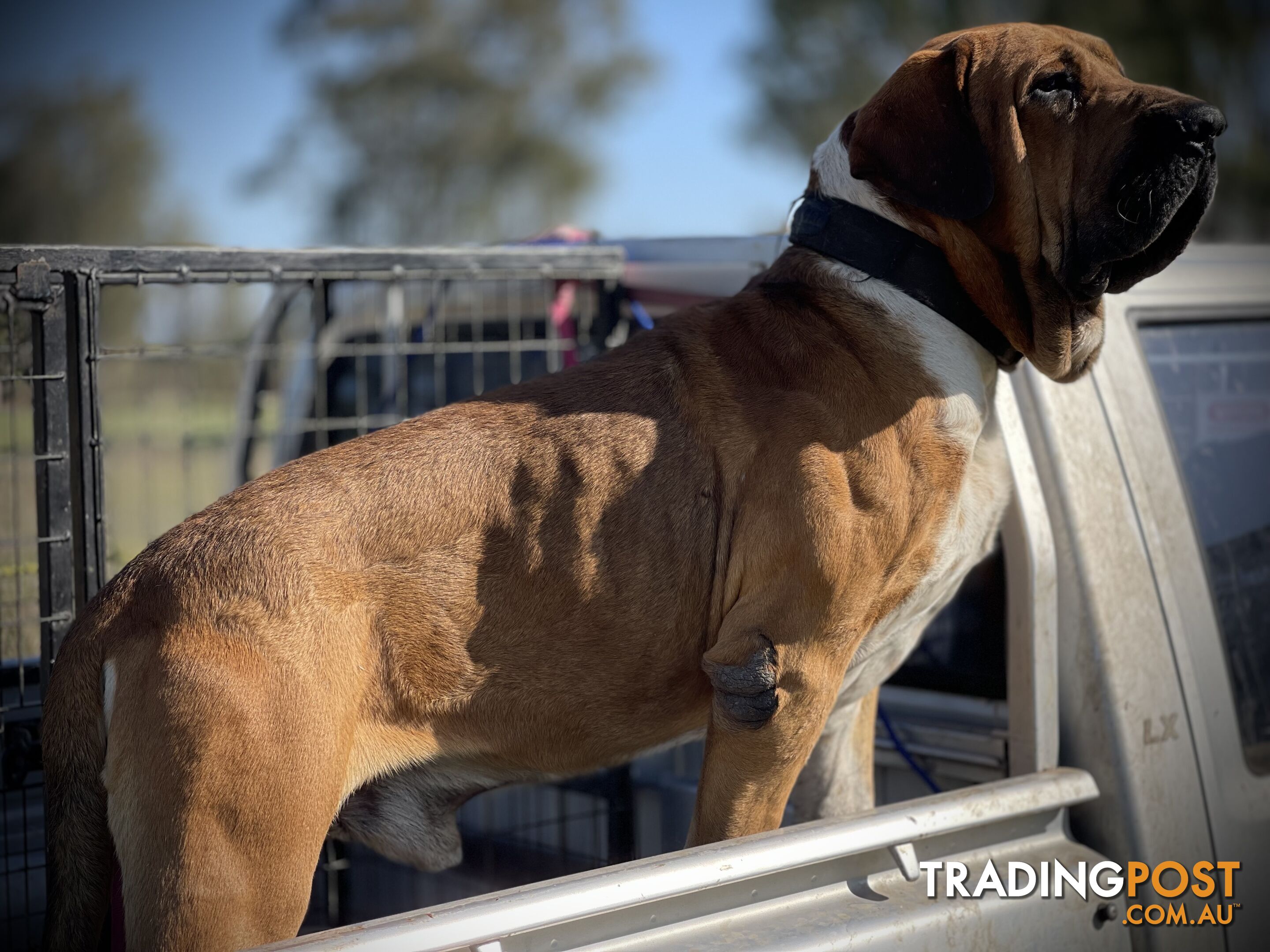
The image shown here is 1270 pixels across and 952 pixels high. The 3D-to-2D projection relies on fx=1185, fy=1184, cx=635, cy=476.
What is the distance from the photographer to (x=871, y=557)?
2.16m

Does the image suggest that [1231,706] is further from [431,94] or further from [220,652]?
[431,94]

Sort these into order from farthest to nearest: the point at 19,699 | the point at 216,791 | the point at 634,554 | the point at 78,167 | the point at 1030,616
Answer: the point at 78,167, the point at 19,699, the point at 1030,616, the point at 634,554, the point at 216,791

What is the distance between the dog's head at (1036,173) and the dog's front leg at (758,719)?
2.57 ft

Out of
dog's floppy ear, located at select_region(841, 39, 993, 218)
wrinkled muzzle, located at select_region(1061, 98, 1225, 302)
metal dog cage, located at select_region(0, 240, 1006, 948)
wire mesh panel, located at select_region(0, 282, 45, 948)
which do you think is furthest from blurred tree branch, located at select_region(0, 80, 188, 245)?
wrinkled muzzle, located at select_region(1061, 98, 1225, 302)

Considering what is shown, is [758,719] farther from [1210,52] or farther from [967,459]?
[1210,52]

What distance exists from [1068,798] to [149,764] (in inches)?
67.7

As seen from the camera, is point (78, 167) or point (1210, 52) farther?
point (78, 167)

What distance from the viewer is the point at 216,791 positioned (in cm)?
179

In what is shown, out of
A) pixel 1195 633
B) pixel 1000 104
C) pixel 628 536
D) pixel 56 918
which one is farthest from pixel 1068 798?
pixel 56 918

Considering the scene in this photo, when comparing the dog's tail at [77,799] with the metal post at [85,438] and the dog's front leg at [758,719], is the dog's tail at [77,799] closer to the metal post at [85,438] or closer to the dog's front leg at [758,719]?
the metal post at [85,438]

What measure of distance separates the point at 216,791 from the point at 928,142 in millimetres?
1707

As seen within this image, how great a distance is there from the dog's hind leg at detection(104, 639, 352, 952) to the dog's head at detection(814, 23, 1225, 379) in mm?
1448

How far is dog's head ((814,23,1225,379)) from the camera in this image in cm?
216

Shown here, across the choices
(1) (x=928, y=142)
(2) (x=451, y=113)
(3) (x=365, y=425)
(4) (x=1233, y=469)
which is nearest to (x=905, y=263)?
(1) (x=928, y=142)
